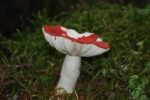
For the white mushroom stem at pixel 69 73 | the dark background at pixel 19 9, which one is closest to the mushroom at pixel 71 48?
the white mushroom stem at pixel 69 73

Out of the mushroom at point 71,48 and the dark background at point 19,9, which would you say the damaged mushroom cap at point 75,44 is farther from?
the dark background at point 19,9

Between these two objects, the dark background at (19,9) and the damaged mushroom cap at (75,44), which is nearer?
the damaged mushroom cap at (75,44)

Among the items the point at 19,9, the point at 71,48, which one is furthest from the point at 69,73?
the point at 19,9

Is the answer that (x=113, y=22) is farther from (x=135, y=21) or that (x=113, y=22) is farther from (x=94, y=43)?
(x=94, y=43)

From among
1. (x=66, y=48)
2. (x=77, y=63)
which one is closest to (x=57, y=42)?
(x=66, y=48)

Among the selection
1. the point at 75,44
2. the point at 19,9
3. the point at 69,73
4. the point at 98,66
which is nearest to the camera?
the point at 75,44

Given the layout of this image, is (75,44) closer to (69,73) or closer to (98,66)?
(69,73)

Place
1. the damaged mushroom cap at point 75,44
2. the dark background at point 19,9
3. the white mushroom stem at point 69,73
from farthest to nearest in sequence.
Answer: the dark background at point 19,9 < the white mushroom stem at point 69,73 < the damaged mushroom cap at point 75,44
